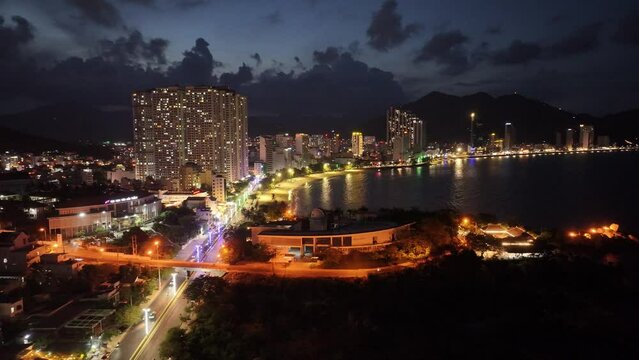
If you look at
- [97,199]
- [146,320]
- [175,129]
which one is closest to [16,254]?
[146,320]

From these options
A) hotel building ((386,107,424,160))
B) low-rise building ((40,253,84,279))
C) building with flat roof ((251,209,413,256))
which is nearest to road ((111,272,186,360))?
low-rise building ((40,253,84,279))

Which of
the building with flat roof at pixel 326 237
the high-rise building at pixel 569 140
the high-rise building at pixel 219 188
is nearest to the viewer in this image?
the building with flat roof at pixel 326 237

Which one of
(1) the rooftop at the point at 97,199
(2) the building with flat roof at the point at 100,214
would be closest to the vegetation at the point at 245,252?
(2) the building with flat roof at the point at 100,214

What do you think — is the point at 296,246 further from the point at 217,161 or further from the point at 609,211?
the point at 217,161

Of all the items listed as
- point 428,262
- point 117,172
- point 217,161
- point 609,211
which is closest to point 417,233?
point 428,262

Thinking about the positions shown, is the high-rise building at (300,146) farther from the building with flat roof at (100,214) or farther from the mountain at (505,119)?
the building with flat roof at (100,214)

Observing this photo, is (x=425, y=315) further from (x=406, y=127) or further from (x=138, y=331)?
(x=406, y=127)

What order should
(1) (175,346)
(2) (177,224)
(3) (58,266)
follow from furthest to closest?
(2) (177,224), (3) (58,266), (1) (175,346)

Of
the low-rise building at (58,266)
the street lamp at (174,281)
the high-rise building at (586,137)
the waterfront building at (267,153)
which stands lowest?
the street lamp at (174,281)
